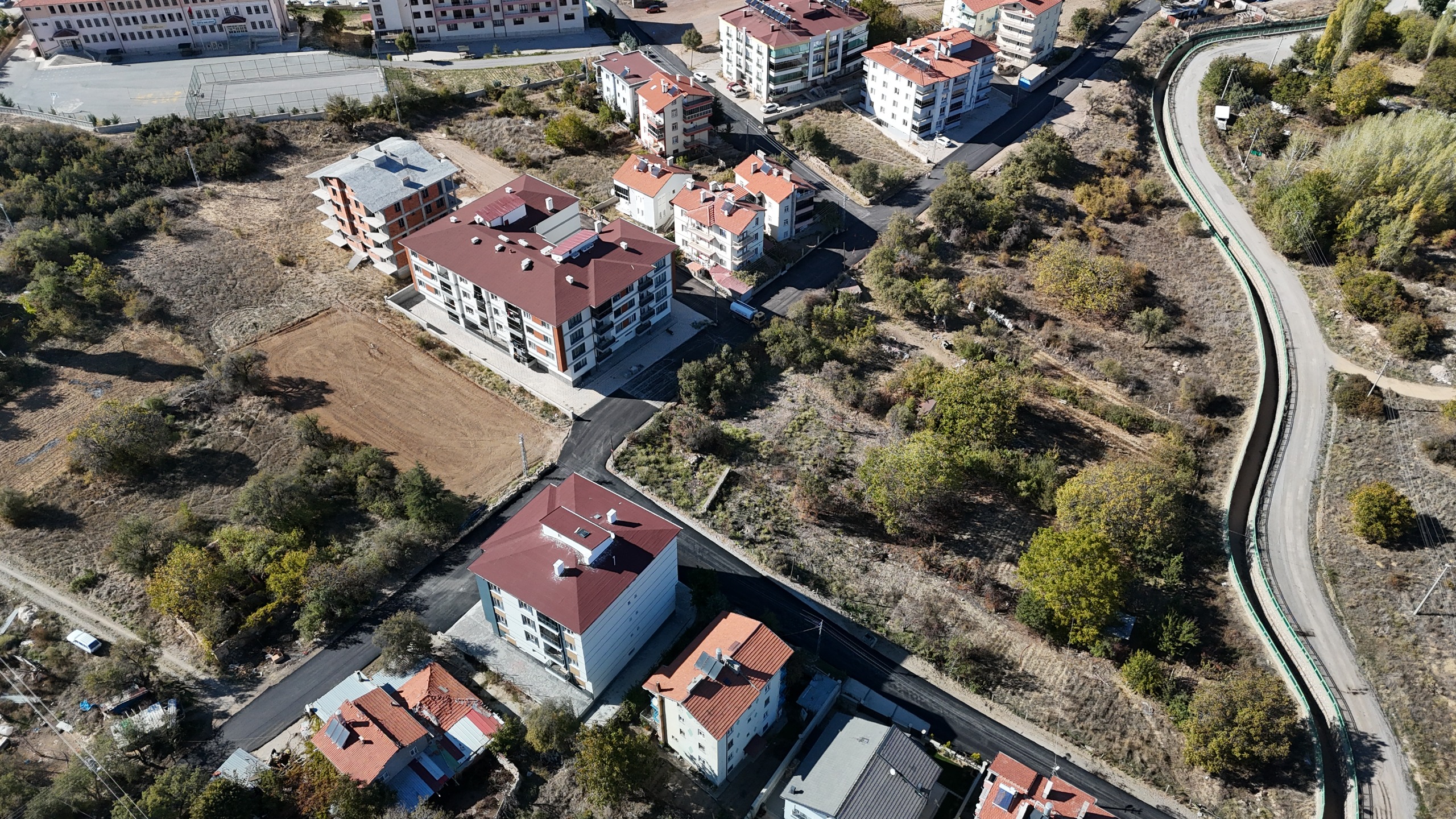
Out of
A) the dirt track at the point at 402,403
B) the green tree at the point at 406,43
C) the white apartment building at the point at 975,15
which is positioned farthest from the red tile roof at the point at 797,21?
the dirt track at the point at 402,403

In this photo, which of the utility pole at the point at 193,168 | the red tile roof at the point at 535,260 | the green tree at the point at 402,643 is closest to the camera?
the green tree at the point at 402,643

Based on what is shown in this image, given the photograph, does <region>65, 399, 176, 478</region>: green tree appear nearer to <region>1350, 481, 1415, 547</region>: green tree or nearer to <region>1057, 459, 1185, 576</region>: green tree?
<region>1057, 459, 1185, 576</region>: green tree

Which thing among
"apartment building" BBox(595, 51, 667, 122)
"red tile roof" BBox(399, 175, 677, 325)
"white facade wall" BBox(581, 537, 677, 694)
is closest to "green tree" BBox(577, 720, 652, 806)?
"white facade wall" BBox(581, 537, 677, 694)

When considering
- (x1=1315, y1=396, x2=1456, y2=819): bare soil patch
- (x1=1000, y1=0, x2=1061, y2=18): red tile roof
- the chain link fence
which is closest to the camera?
(x1=1315, y1=396, x2=1456, y2=819): bare soil patch

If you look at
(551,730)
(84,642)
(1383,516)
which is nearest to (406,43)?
(84,642)

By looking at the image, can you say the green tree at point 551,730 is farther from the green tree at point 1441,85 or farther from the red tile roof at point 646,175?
the green tree at point 1441,85
